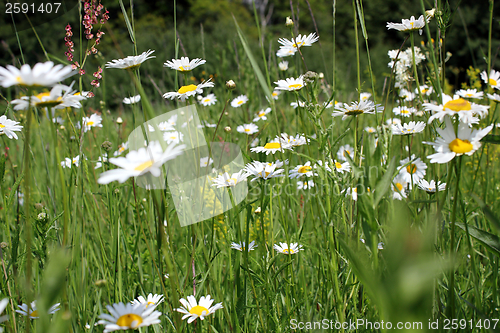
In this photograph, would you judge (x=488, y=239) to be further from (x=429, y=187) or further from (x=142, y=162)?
(x=142, y=162)

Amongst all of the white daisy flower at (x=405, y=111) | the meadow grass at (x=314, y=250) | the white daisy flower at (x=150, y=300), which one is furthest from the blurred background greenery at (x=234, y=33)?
the white daisy flower at (x=150, y=300)

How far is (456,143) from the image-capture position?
0.45m

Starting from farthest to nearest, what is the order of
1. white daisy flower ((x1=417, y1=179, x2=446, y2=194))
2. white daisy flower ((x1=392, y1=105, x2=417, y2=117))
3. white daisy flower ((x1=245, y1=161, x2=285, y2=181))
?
white daisy flower ((x1=392, y1=105, x2=417, y2=117)), white daisy flower ((x1=417, y1=179, x2=446, y2=194)), white daisy flower ((x1=245, y1=161, x2=285, y2=181))

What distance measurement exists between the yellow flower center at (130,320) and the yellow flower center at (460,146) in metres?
0.47

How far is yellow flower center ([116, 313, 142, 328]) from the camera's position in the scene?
39 centimetres

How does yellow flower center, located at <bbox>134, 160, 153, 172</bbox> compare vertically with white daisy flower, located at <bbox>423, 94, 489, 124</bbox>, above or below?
below

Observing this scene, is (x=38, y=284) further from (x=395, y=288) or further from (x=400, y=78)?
(x=400, y=78)

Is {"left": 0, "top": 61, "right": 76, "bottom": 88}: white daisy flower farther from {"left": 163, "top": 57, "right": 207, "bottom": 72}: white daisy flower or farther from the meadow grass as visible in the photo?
{"left": 163, "top": 57, "right": 207, "bottom": 72}: white daisy flower

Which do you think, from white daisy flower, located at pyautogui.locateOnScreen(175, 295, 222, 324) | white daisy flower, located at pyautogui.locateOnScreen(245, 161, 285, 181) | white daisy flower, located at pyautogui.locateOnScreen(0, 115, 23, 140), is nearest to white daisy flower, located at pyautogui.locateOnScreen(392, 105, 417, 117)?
white daisy flower, located at pyautogui.locateOnScreen(245, 161, 285, 181)

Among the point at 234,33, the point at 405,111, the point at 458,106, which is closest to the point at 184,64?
the point at 458,106

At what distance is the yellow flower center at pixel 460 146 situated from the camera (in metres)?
0.44

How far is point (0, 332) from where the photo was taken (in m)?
0.56

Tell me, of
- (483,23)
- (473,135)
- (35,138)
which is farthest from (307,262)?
(483,23)

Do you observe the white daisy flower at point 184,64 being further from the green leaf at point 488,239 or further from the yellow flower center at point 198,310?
the green leaf at point 488,239
